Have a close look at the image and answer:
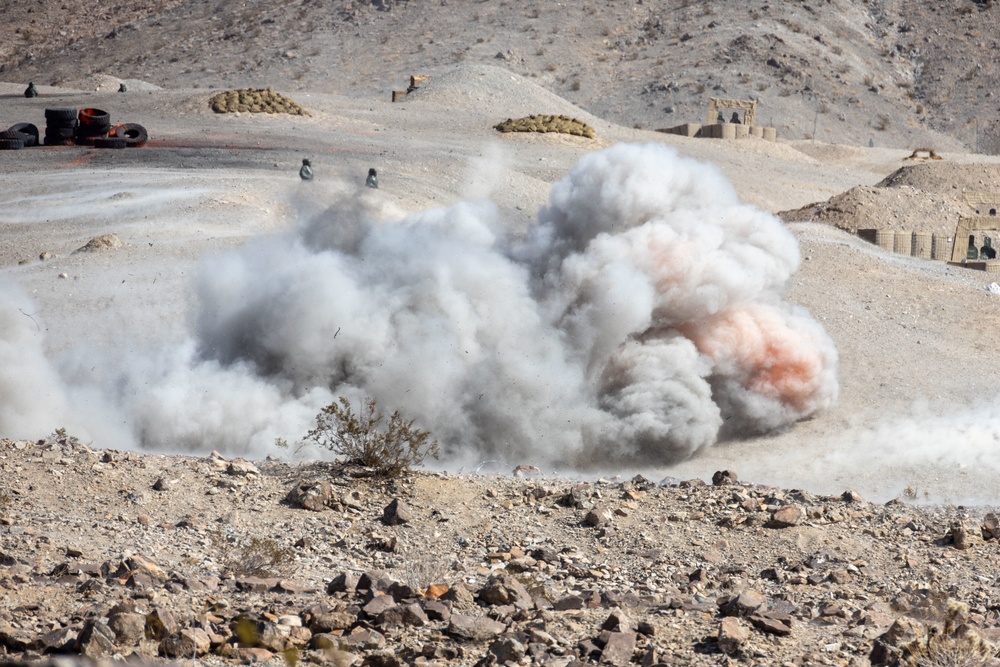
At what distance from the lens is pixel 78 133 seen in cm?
2669

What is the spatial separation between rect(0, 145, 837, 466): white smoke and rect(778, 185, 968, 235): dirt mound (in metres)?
10.0

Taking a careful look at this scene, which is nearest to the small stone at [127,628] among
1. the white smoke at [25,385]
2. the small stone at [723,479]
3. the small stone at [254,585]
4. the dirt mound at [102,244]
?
the small stone at [254,585]

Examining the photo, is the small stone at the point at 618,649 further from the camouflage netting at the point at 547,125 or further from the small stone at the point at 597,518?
the camouflage netting at the point at 547,125

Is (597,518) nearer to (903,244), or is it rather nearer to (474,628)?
(474,628)

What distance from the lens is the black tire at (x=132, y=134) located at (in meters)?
26.5

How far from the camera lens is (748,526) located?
826cm

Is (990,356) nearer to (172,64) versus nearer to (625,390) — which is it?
(625,390)

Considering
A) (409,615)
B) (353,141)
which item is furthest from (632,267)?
(353,141)

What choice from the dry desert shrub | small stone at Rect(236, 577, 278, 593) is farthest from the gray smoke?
the dry desert shrub

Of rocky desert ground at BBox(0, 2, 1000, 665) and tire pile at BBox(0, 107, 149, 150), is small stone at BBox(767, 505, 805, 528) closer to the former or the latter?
rocky desert ground at BBox(0, 2, 1000, 665)

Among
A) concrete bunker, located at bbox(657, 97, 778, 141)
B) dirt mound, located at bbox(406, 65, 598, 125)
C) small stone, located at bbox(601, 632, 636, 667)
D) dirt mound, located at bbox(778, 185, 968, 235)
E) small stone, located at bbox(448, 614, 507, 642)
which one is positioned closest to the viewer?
small stone, located at bbox(601, 632, 636, 667)

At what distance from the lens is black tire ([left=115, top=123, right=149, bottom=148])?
26.5 m

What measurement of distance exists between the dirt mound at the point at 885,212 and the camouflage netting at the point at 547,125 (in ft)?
34.0

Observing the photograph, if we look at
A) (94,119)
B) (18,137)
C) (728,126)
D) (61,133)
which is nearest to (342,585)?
(94,119)
